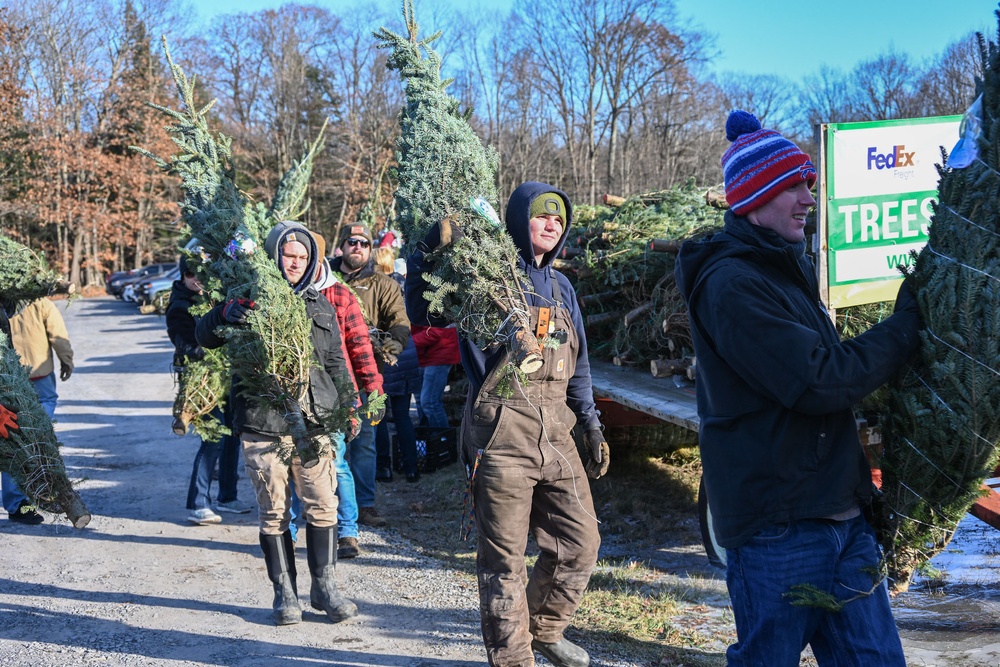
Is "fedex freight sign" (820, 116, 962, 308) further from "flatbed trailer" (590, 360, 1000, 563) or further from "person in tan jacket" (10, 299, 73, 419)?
"person in tan jacket" (10, 299, 73, 419)

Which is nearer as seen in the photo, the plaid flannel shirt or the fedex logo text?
the fedex logo text

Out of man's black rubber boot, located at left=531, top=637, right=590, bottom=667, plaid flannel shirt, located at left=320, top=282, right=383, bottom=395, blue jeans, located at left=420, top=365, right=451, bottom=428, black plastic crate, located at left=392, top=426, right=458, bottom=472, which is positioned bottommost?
man's black rubber boot, located at left=531, top=637, right=590, bottom=667

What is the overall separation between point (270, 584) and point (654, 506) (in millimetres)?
2936

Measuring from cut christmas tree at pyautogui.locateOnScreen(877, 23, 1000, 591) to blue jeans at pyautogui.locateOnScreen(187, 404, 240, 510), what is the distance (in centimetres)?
520

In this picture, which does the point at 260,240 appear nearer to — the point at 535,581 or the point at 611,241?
the point at 535,581

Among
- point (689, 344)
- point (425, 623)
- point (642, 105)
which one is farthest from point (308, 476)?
point (642, 105)

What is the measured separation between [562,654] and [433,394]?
4498 millimetres

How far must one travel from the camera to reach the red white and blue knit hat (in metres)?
2.46

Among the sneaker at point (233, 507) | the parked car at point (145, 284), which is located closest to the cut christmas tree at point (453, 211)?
the sneaker at point (233, 507)

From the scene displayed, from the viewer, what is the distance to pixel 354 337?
17.5 ft

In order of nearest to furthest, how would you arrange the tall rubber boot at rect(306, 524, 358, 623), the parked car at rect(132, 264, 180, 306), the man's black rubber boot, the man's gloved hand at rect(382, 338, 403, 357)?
the man's black rubber boot < the tall rubber boot at rect(306, 524, 358, 623) < the man's gloved hand at rect(382, 338, 403, 357) < the parked car at rect(132, 264, 180, 306)

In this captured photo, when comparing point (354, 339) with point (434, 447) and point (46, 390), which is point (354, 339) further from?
point (46, 390)

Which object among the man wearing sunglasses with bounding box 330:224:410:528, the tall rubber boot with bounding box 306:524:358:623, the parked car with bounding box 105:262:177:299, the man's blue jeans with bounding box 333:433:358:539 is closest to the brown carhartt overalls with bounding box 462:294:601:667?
the tall rubber boot with bounding box 306:524:358:623

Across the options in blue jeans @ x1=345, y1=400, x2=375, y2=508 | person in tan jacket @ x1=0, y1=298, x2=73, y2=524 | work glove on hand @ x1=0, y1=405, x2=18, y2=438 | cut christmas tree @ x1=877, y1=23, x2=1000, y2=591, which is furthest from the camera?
person in tan jacket @ x1=0, y1=298, x2=73, y2=524
